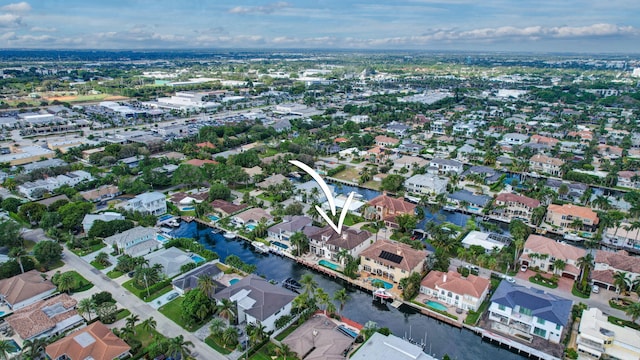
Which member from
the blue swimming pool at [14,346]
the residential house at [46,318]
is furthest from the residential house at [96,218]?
the blue swimming pool at [14,346]

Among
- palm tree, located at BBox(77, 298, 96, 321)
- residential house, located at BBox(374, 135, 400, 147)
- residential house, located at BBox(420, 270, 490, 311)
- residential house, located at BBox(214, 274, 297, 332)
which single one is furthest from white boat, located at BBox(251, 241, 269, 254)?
residential house, located at BBox(374, 135, 400, 147)

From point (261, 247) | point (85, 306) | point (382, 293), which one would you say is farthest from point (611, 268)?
point (85, 306)

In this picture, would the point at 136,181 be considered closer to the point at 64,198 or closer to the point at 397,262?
the point at 64,198

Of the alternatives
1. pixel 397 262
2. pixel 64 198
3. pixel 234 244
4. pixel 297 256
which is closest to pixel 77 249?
pixel 64 198

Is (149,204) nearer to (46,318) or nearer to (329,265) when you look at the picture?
A: (46,318)

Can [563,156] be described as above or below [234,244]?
above

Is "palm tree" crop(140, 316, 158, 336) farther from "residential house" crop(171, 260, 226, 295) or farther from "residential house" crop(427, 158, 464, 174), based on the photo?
"residential house" crop(427, 158, 464, 174)

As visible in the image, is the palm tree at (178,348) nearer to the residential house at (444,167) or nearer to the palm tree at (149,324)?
the palm tree at (149,324)
